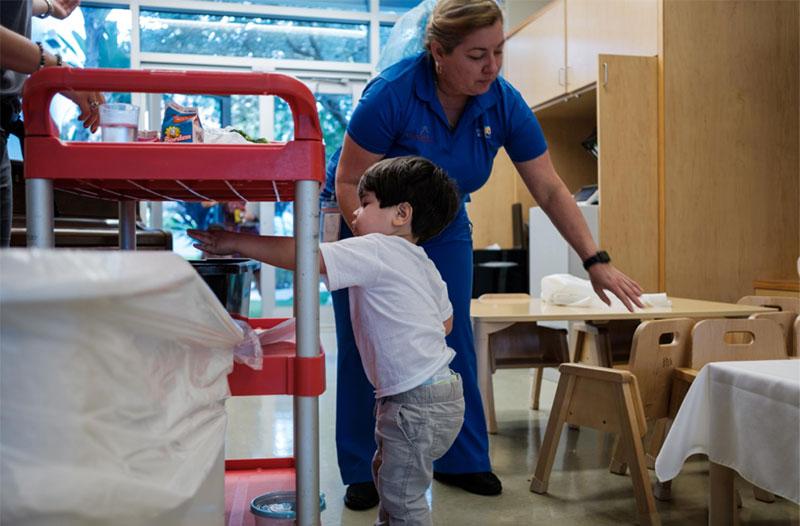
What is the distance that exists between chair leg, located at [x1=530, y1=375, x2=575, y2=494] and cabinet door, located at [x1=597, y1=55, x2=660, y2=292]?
1.82 meters

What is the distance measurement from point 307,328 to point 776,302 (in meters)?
2.58

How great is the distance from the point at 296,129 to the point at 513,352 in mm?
2275

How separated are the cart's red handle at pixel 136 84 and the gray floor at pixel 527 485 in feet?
4.18

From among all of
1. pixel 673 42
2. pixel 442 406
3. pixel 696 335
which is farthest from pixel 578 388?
pixel 673 42

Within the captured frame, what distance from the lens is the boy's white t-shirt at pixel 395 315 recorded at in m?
1.28

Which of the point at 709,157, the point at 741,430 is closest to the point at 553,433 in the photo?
the point at 741,430

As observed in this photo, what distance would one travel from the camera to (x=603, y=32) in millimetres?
4188

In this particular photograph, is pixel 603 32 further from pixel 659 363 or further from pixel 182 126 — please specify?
pixel 182 126

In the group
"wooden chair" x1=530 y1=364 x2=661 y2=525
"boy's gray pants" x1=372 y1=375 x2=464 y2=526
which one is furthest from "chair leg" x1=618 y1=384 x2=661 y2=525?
"boy's gray pants" x1=372 y1=375 x2=464 y2=526

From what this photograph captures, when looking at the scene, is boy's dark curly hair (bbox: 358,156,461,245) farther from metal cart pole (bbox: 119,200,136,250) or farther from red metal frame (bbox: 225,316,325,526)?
metal cart pole (bbox: 119,200,136,250)

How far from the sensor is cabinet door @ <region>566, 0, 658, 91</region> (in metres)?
3.86

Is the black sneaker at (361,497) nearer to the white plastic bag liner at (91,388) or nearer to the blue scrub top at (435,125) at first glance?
the blue scrub top at (435,125)

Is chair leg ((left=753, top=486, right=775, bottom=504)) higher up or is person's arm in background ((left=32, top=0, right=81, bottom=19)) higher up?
person's arm in background ((left=32, top=0, right=81, bottom=19))

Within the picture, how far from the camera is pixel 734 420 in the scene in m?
1.38
